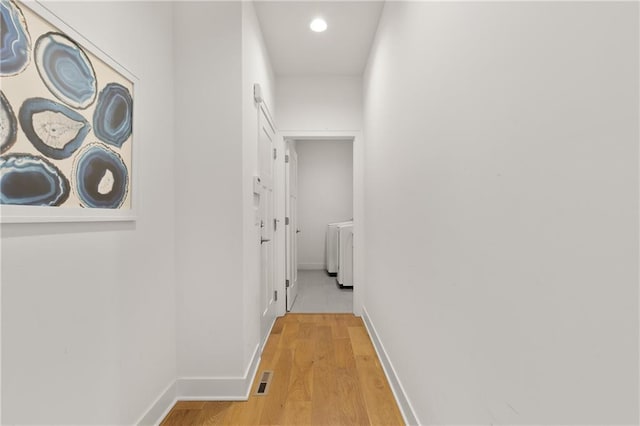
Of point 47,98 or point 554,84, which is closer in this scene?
point 554,84

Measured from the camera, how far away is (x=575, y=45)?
57 centimetres

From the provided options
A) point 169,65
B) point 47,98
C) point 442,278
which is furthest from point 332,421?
point 169,65

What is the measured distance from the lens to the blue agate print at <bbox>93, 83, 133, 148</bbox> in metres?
1.27

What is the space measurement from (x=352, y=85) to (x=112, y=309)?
2983 millimetres

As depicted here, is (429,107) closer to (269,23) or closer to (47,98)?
(47,98)

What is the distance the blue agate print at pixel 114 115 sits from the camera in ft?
4.16

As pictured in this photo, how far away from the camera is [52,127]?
105 centimetres

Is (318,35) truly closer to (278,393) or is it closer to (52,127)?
(52,127)

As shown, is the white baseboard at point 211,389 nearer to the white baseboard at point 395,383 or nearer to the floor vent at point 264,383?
the floor vent at point 264,383

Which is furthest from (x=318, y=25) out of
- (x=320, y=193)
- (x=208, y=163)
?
(x=320, y=193)

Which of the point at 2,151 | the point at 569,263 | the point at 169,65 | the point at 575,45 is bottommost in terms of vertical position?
the point at 569,263

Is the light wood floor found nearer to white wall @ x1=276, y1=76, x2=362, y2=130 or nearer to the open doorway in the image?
white wall @ x1=276, y1=76, x2=362, y2=130

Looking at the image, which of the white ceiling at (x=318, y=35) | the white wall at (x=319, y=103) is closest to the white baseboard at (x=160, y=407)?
the white wall at (x=319, y=103)

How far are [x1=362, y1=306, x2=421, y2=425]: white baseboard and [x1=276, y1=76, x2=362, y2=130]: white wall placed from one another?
2091 mm
